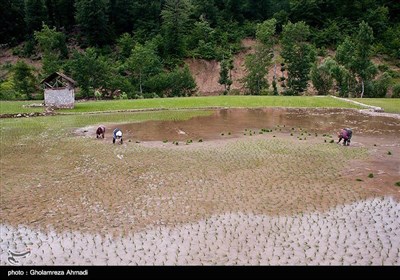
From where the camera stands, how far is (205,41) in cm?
8812

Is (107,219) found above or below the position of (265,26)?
below

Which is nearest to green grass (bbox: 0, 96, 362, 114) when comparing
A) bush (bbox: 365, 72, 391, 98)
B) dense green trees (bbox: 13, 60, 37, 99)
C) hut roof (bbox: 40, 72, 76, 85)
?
hut roof (bbox: 40, 72, 76, 85)

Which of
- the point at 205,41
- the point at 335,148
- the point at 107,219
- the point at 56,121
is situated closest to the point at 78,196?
the point at 107,219

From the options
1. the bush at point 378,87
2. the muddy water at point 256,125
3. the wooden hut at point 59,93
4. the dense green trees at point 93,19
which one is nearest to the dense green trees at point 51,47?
the dense green trees at point 93,19

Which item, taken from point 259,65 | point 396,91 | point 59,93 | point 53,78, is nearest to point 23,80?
point 53,78

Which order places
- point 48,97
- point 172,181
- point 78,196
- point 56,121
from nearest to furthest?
point 78,196 < point 172,181 < point 56,121 < point 48,97

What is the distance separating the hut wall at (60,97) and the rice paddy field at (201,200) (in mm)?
21989

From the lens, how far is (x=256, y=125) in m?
36.0

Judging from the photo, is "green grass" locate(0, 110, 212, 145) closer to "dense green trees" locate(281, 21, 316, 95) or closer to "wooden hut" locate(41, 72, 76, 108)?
"wooden hut" locate(41, 72, 76, 108)

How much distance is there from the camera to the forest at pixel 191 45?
216 ft

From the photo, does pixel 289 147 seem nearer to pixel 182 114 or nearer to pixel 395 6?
pixel 182 114

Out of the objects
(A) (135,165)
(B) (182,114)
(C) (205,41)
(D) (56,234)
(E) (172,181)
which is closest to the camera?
(D) (56,234)

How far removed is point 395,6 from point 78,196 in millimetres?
104452
